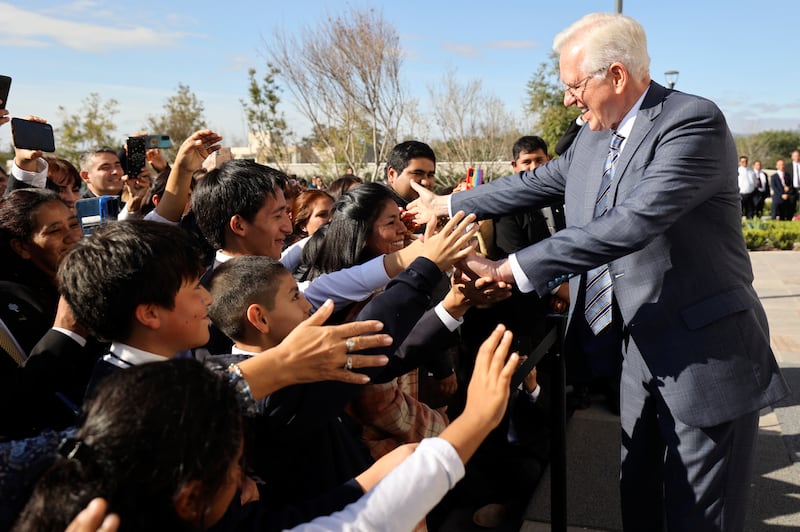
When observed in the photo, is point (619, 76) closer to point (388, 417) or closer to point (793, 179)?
point (388, 417)

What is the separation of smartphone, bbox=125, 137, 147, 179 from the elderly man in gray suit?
9.60ft

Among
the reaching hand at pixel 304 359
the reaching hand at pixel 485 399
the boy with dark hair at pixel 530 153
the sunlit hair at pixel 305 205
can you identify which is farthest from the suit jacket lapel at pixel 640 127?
the boy with dark hair at pixel 530 153

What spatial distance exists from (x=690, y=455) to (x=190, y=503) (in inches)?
72.4

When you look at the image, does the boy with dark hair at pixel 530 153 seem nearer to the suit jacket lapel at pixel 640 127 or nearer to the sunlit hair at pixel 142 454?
the suit jacket lapel at pixel 640 127

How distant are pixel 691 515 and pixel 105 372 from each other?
6.60 feet

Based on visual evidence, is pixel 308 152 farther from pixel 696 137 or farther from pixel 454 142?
pixel 696 137

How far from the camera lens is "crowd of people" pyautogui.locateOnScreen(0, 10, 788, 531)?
1.28 m

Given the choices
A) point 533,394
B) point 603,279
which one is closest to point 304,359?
point 603,279

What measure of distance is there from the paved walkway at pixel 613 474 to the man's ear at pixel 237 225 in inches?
76.8

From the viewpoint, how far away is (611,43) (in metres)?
2.39

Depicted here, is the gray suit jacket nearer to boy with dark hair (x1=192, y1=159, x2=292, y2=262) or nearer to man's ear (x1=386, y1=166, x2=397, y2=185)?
boy with dark hair (x1=192, y1=159, x2=292, y2=262)

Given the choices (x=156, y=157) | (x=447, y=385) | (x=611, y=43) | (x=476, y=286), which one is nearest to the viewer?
(x=611, y=43)

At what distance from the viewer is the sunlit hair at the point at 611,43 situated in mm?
2389

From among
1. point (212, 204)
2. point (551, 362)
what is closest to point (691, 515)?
point (551, 362)
